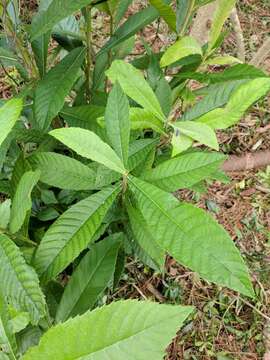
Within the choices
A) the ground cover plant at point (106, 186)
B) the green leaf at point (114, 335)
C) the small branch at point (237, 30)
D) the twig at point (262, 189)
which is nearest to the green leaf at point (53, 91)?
the ground cover plant at point (106, 186)

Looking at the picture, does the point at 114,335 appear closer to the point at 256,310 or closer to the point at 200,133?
the point at 200,133

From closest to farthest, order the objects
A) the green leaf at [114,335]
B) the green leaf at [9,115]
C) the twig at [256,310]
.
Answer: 1. the green leaf at [114,335]
2. the green leaf at [9,115]
3. the twig at [256,310]

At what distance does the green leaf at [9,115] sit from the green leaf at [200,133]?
343 millimetres

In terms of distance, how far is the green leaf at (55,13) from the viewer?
3.50 feet

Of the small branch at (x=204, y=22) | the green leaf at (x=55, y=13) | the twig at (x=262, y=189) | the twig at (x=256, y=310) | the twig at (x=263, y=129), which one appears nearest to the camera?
the green leaf at (x=55, y=13)

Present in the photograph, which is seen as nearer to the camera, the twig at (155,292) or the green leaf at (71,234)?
the green leaf at (71,234)

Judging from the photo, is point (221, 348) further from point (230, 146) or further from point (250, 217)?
point (230, 146)

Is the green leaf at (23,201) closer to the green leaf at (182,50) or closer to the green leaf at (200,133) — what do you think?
the green leaf at (200,133)

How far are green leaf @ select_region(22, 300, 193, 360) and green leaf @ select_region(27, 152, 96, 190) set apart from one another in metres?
Result: 0.62

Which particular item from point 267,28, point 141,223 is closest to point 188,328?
point 141,223

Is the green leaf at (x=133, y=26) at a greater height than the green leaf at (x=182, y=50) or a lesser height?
greater

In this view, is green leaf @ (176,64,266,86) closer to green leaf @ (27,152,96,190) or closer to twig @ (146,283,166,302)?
green leaf @ (27,152,96,190)

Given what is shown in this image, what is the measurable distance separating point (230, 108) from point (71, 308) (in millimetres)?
654

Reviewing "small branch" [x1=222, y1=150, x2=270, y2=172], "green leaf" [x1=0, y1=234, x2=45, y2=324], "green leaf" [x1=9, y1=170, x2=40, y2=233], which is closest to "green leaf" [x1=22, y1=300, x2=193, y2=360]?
"green leaf" [x1=0, y1=234, x2=45, y2=324]
